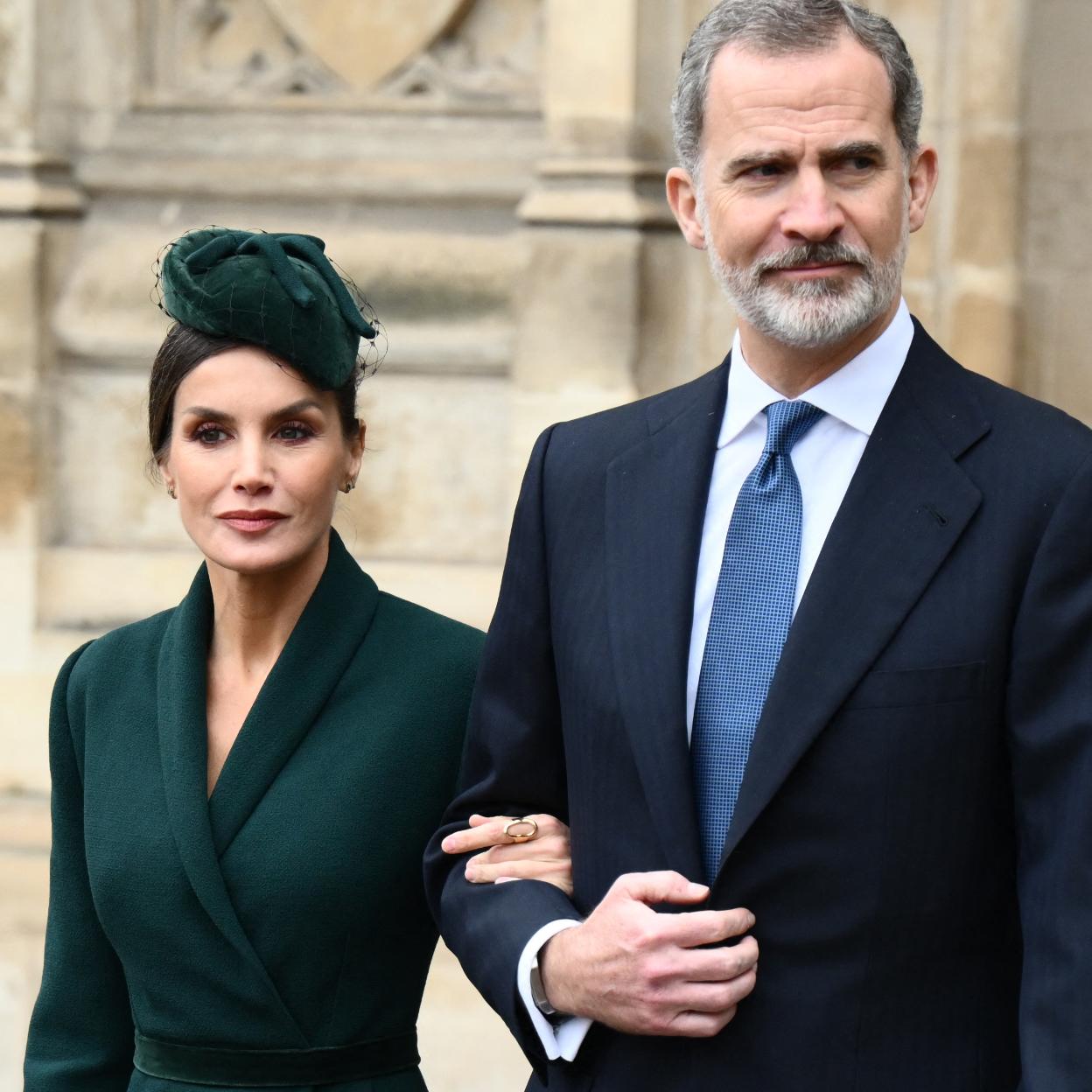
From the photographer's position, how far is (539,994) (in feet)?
7.98

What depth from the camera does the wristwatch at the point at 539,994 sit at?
95.3 inches

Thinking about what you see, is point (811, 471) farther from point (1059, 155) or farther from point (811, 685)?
point (1059, 155)

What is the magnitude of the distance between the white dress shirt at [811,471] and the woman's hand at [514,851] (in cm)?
10

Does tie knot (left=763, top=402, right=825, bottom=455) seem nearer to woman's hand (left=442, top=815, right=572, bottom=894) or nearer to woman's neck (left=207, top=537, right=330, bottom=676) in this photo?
woman's hand (left=442, top=815, right=572, bottom=894)

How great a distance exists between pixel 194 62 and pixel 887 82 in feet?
10.8

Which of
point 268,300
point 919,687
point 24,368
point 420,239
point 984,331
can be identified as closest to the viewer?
point 919,687

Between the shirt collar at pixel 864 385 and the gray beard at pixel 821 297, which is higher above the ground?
the gray beard at pixel 821 297

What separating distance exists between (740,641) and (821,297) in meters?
0.39

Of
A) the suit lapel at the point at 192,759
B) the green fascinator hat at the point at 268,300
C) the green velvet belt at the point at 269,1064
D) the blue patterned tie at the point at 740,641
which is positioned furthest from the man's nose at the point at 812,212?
the green velvet belt at the point at 269,1064

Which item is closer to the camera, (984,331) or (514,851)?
(514,851)

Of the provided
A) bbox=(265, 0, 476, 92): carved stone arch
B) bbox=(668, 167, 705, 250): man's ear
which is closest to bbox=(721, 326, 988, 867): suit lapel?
bbox=(668, 167, 705, 250): man's ear

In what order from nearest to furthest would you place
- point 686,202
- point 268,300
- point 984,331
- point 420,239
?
point 686,202, point 268,300, point 984,331, point 420,239

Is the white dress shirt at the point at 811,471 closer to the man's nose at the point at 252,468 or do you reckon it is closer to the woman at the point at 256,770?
the woman at the point at 256,770

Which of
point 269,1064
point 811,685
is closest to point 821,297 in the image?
point 811,685
